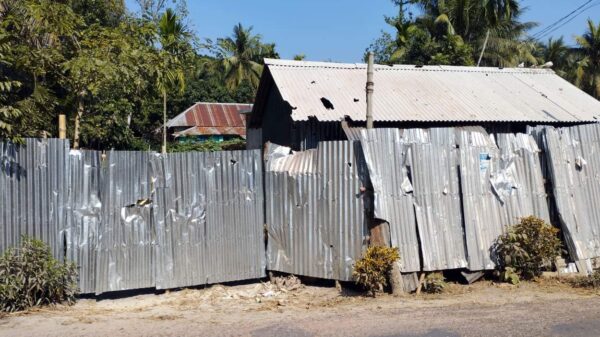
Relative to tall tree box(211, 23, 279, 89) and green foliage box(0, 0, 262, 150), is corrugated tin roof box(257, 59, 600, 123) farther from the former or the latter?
tall tree box(211, 23, 279, 89)

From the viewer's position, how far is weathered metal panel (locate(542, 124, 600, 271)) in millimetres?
7809

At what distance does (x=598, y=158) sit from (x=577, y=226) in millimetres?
1201

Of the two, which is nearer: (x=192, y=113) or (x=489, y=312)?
(x=489, y=312)

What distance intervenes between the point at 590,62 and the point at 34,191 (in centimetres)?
3753

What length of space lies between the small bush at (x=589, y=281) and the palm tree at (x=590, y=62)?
31.1 metres

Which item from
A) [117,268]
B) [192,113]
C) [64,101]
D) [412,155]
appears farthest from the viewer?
[192,113]

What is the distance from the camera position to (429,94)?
1223 cm

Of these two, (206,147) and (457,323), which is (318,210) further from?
(206,147)

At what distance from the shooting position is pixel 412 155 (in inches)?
284

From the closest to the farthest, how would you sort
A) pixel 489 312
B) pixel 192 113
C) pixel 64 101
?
pixel 489 312, pixel 64 101, pixel 192 113

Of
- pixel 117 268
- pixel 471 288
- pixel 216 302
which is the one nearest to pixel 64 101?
pixel 117 268

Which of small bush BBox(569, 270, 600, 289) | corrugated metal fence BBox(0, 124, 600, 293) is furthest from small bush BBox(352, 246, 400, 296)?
small bush BBox(569, 270, 600, 289)

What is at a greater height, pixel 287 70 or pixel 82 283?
pixel 287 70

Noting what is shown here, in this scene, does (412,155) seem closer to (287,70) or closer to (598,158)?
(598,158)
